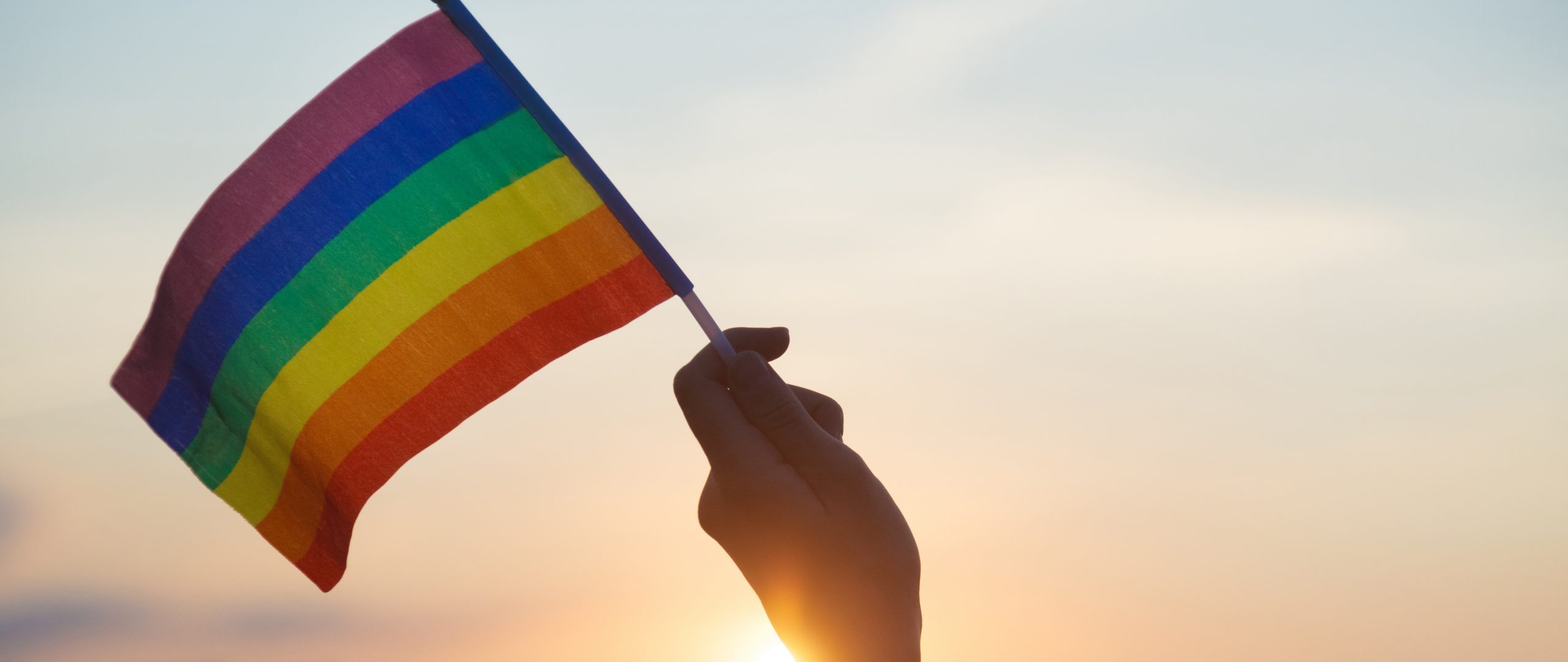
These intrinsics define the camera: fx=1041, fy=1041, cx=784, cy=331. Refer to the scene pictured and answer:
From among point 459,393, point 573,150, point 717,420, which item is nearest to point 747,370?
point 717,420

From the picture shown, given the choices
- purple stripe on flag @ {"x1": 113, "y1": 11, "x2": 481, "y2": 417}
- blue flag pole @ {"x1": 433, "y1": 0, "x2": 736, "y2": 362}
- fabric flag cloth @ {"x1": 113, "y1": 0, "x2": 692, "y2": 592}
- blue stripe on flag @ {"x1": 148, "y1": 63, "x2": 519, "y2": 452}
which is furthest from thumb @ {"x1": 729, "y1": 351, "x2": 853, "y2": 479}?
purple stripe on flag @ {"x1": 113, "y1": 11, "x2": 481, "y2": 417}

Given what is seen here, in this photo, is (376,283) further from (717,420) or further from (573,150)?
(717,420)

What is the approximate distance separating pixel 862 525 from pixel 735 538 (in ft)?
1.61

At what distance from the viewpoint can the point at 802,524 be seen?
3.43m

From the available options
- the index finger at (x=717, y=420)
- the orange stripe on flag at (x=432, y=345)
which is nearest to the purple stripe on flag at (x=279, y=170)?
the orange stripe on flag at (x=432, y=345)

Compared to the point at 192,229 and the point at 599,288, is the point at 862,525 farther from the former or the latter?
the point at 192,229

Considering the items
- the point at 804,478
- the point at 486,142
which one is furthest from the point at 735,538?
the point at 486,142

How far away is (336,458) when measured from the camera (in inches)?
202

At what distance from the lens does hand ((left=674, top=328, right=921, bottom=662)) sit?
334cm

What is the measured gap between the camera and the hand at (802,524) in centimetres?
334

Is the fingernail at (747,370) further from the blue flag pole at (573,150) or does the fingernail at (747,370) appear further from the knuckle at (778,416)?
the blue flag pole at (573,150)

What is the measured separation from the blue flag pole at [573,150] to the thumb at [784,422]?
2.86ft

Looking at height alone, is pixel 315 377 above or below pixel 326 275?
below

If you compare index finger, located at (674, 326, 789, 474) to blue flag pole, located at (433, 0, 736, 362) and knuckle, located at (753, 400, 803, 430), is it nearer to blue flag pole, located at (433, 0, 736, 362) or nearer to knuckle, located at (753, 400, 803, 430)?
knuckle, located at (753, 400, 803, 430)
